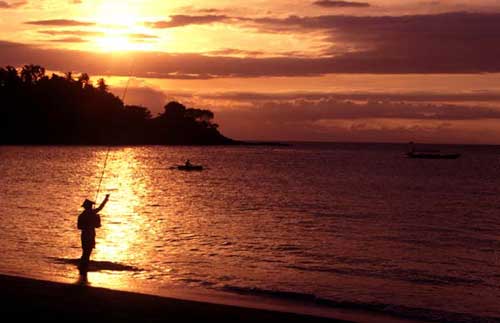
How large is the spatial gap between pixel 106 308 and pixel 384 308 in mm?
6905

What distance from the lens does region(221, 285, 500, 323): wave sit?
15828 millimetres

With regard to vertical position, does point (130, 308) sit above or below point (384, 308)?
above

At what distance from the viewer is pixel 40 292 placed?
49.2ft

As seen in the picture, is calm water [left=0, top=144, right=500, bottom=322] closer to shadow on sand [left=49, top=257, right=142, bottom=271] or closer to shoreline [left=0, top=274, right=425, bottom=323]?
shadow on sand [left=49, top=257, right=142, bottom=271]

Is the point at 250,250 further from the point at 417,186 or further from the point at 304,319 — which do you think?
the point at 417,186

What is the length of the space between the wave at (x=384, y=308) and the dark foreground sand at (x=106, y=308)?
270 centimetres

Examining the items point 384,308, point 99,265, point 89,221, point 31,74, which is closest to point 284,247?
point 99,265

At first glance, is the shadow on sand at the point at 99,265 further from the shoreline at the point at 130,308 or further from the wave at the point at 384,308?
the wave at the point at 384,308

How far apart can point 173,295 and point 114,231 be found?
14232mm

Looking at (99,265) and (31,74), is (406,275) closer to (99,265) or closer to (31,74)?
(99,265)

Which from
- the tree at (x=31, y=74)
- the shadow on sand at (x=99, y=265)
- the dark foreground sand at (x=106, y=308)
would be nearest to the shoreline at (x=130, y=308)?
the dark foreground sand at (x=106, y=308)

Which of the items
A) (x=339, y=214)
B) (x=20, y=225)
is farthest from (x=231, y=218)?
(x=20, y=225)

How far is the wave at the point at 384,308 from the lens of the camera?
15.8 m

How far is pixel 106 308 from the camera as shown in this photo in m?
13.8
